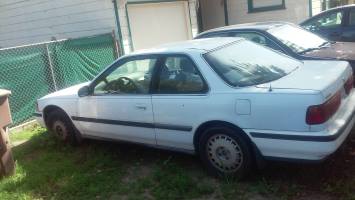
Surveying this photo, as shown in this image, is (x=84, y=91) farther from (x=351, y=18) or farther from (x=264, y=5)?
(x=264, y=5)

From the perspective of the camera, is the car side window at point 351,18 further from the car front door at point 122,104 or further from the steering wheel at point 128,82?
the steering wheel at point 128,82

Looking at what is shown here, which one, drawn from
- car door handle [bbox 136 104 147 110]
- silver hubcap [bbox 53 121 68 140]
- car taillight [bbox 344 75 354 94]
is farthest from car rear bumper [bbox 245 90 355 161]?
silver hubcap [bbox 53 121 68 140]

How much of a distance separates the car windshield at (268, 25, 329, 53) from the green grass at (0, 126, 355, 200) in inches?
92.1

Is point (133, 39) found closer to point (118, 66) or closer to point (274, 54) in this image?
point (118, 66)

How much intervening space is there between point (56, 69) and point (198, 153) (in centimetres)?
550

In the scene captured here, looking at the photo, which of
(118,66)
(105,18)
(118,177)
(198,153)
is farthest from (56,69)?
(198,153)

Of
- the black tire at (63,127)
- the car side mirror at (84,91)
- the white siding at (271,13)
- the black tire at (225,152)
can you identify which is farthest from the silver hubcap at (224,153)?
the white siding at (271,13)

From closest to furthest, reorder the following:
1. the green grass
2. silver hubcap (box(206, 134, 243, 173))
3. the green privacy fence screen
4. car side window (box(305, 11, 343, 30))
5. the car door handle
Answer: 1. the green grass
2. silver hubcap (box(206, 134, 243, 173))
3. the car door handle
4. the green privacy fence screen
5. car side window (box(305, 11, 343, 30))

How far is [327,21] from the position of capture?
10.9 meters

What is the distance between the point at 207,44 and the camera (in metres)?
5.35

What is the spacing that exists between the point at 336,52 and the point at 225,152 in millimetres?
3223

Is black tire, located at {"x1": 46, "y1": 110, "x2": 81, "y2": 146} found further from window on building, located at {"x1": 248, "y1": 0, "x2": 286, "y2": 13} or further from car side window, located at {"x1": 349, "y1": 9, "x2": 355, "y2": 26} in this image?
window on building, located at {"x1": 248, "y1": 0, "x2": 286, "y2": 13}

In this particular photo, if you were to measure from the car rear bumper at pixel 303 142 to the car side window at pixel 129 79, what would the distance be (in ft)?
5.15

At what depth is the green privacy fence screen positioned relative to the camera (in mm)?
8602
